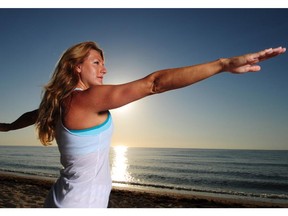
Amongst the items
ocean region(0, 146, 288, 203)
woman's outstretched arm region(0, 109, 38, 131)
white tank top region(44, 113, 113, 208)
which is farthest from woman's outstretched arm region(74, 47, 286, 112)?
ocean region(0, 146, 288, 203)

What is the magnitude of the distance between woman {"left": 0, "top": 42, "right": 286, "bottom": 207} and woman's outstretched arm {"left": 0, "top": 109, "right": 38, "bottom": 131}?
231 millimetres

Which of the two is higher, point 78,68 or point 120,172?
point 78,68

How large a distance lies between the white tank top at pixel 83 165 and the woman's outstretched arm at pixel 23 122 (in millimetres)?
396

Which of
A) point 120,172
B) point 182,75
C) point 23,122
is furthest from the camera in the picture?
point 120,172

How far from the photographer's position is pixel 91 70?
3.72ft

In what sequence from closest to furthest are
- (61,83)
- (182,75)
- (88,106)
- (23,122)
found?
(182,75)
(88,106)
(61,83)
(23,122)

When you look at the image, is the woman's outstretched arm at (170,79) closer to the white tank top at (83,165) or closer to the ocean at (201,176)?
the white tank top at (83,165)

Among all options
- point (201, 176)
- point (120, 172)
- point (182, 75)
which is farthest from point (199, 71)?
point (120, 172)

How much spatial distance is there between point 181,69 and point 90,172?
0.46m

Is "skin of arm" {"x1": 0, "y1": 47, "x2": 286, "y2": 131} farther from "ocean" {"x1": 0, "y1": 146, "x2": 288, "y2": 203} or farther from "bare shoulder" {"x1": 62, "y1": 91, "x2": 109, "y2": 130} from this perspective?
"ocean" {"x1": 0, "y1": 146, "x2": 288, "y2": 203}

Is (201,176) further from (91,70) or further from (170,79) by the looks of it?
(170,79)

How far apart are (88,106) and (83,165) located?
7.6 inches

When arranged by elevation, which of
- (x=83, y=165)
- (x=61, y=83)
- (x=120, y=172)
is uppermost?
(x=61, y=83)

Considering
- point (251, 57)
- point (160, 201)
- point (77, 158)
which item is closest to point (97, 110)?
point (77, 158)
